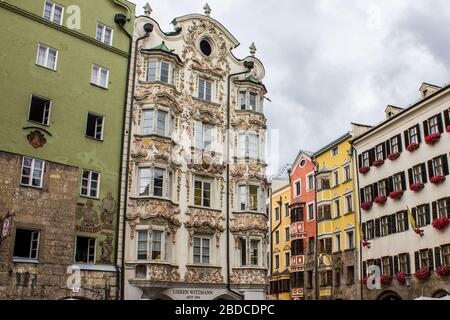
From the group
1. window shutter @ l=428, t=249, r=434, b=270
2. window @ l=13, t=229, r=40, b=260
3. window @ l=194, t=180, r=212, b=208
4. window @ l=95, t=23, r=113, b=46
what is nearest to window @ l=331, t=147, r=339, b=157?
window shutter @ l=428, t=249, r=434, b=270

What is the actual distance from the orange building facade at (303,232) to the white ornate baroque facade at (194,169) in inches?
794

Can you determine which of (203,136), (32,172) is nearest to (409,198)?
(203,136)

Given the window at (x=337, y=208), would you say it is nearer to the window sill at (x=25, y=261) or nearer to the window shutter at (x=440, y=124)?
the window shutter at (x=440, y=124)

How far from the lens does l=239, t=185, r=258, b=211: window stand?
3416cm

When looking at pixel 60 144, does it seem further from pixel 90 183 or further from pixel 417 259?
pixel 417 259

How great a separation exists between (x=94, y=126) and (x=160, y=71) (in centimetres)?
600

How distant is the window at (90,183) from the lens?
2736 cm

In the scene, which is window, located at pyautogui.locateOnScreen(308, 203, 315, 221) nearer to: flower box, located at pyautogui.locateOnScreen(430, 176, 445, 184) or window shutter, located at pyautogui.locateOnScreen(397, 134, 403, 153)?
window shutter, located at pyautogui.locateOnScreen(397, 134, 403, 153)

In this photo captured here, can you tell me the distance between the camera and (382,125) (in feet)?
147

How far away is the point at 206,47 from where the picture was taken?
120 feet

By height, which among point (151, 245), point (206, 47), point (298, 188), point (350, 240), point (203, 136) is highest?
point (206, 47)

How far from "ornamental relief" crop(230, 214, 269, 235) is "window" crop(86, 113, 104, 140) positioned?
1047cm

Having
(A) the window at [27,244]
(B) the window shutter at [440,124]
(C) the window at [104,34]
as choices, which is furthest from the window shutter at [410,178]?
(A) the window at [27,244]
